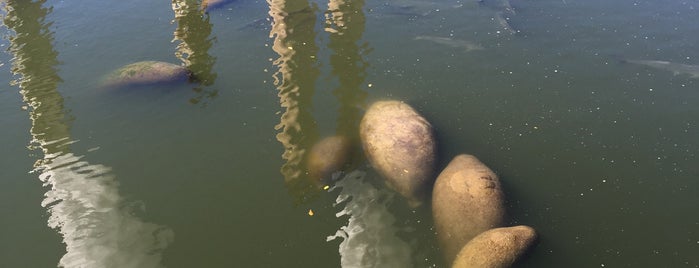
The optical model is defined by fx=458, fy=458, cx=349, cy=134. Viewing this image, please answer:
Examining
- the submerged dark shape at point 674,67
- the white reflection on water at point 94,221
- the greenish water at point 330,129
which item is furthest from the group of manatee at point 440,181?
the submerged dark shape at point 674,67

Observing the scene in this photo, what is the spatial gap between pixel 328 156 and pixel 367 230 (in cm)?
195

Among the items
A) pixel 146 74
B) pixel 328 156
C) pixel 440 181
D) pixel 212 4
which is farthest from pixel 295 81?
pixel 212 4

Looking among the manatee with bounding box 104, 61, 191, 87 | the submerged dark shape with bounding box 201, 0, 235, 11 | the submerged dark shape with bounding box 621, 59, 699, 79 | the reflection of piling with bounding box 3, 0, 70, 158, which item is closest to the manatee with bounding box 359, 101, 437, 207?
the manatee with bounding box 104, 61, 191, 87

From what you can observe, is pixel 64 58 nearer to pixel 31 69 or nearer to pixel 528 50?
pixel 31 69

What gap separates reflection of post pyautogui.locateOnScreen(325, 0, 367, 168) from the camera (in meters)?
10.3

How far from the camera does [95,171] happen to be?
370 inches

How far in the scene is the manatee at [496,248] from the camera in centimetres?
661

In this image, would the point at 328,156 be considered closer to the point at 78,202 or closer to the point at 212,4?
the point at 78,202

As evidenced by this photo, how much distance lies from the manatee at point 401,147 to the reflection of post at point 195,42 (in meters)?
4.43

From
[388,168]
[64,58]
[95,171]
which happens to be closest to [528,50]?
[388,168]

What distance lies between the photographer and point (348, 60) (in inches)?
494

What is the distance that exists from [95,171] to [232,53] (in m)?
5.24

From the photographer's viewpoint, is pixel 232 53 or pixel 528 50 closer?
pixel 528 50

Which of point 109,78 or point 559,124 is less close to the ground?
point 109,78
